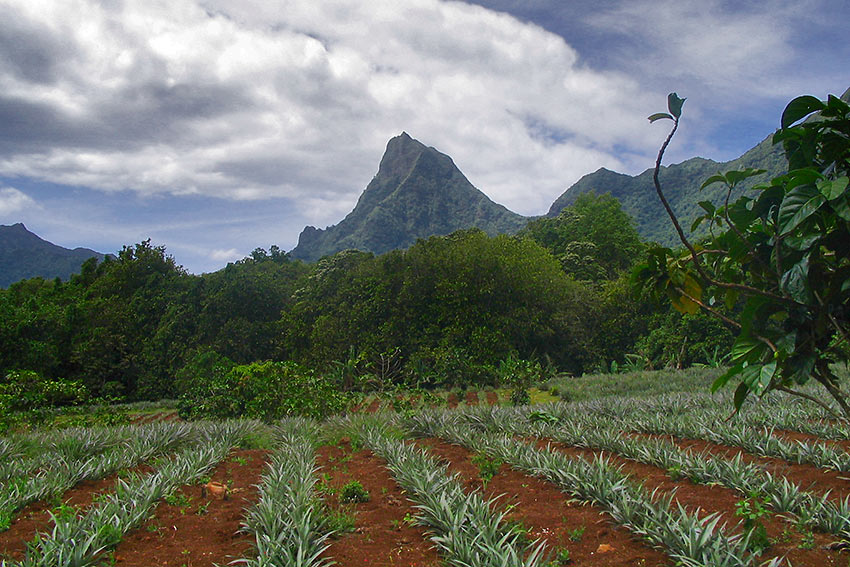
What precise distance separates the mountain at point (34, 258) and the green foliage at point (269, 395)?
258ft

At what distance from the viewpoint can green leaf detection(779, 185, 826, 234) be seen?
147cm

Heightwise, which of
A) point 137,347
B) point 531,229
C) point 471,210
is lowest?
point 137,347

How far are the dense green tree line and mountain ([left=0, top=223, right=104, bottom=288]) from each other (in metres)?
60.2

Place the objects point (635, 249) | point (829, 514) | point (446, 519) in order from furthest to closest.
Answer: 1. point (635, 249)
2. point (446, 519)
3. point (829, 514)

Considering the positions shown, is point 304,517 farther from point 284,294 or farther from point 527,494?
point 284,294

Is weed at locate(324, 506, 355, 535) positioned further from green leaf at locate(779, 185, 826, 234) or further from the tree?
green leaf at locate(779, 185, 826, 234)

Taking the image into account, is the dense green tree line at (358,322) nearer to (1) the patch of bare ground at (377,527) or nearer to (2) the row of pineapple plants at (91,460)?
(2) the row of pineapple plants at (91,460)

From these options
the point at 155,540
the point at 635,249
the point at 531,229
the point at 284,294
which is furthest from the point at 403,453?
the point at 531,229

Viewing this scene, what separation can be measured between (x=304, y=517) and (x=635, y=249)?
3762cm

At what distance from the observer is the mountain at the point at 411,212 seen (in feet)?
314

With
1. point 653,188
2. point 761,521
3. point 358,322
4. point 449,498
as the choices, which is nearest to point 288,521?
point 449,498

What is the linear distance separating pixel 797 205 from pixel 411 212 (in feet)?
344

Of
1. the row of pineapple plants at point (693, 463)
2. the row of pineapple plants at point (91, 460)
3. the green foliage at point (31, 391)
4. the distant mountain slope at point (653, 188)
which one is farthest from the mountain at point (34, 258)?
the row of pineapple plants at point (693, 463)

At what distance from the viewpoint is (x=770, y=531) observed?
9.49 ft
